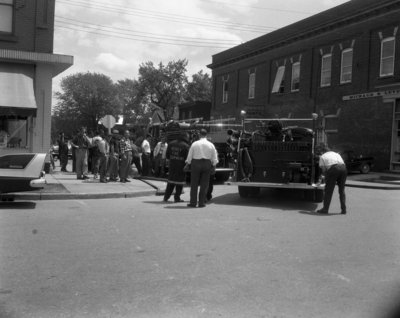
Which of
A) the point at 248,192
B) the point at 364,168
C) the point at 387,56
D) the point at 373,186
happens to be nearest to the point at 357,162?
the point at 364,168

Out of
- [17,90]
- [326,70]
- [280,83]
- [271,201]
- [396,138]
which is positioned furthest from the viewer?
[280,83]

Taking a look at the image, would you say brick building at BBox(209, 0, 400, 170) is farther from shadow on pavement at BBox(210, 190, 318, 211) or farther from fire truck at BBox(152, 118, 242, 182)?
shadow on pavement at BBox(210, 190, 318, 211)

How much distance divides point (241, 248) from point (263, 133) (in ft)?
20.3

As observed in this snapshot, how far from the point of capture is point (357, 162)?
23.9 m

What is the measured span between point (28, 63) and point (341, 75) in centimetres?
1814

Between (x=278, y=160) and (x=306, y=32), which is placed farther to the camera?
(x=306, y=32)

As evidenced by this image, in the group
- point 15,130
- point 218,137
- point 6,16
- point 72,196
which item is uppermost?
point 6,16

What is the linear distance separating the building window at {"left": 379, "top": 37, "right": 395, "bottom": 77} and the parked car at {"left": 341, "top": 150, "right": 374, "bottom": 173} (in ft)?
14.7

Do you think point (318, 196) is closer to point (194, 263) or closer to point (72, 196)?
point (72, 196)

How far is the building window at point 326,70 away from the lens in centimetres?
2906

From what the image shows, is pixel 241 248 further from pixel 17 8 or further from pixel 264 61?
pixel 264 61

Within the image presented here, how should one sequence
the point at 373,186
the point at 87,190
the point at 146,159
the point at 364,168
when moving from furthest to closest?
the point at 364,168 < the point at 373,186 < the point at 146,159 < the point at 87,190

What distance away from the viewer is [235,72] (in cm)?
3994

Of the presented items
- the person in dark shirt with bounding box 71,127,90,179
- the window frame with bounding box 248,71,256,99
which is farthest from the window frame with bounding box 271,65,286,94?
the person in dark shirt with bounding box 71,127,90,179
